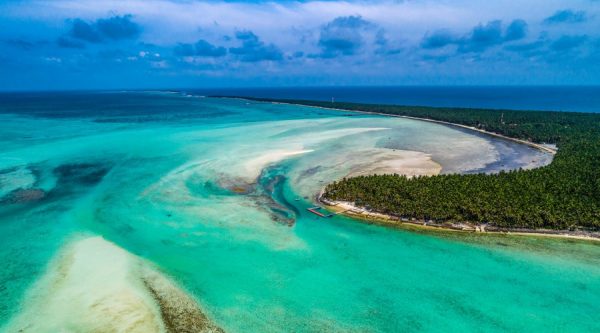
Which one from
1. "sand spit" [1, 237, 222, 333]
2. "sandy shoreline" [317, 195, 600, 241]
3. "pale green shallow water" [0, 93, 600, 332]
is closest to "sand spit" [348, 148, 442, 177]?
"pale green shallow water" [0, 93, 600, 332]

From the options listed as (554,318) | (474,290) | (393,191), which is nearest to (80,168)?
(393,191)

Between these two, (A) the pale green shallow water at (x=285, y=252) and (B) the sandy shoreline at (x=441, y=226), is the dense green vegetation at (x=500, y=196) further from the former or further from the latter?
(A) the pale green shallow water at (x=285, y=252)

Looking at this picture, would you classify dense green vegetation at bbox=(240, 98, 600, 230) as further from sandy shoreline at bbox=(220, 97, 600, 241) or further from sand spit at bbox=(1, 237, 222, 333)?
sand spit at bbox=(1, 237, 222, 333)

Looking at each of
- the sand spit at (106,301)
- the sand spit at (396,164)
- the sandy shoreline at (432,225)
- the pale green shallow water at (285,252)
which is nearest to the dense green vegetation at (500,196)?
the sandy shoreline at (432,225)

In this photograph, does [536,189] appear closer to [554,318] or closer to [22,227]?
[554,318]

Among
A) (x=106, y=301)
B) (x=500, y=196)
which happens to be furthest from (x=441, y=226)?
(x=106, y=301)
